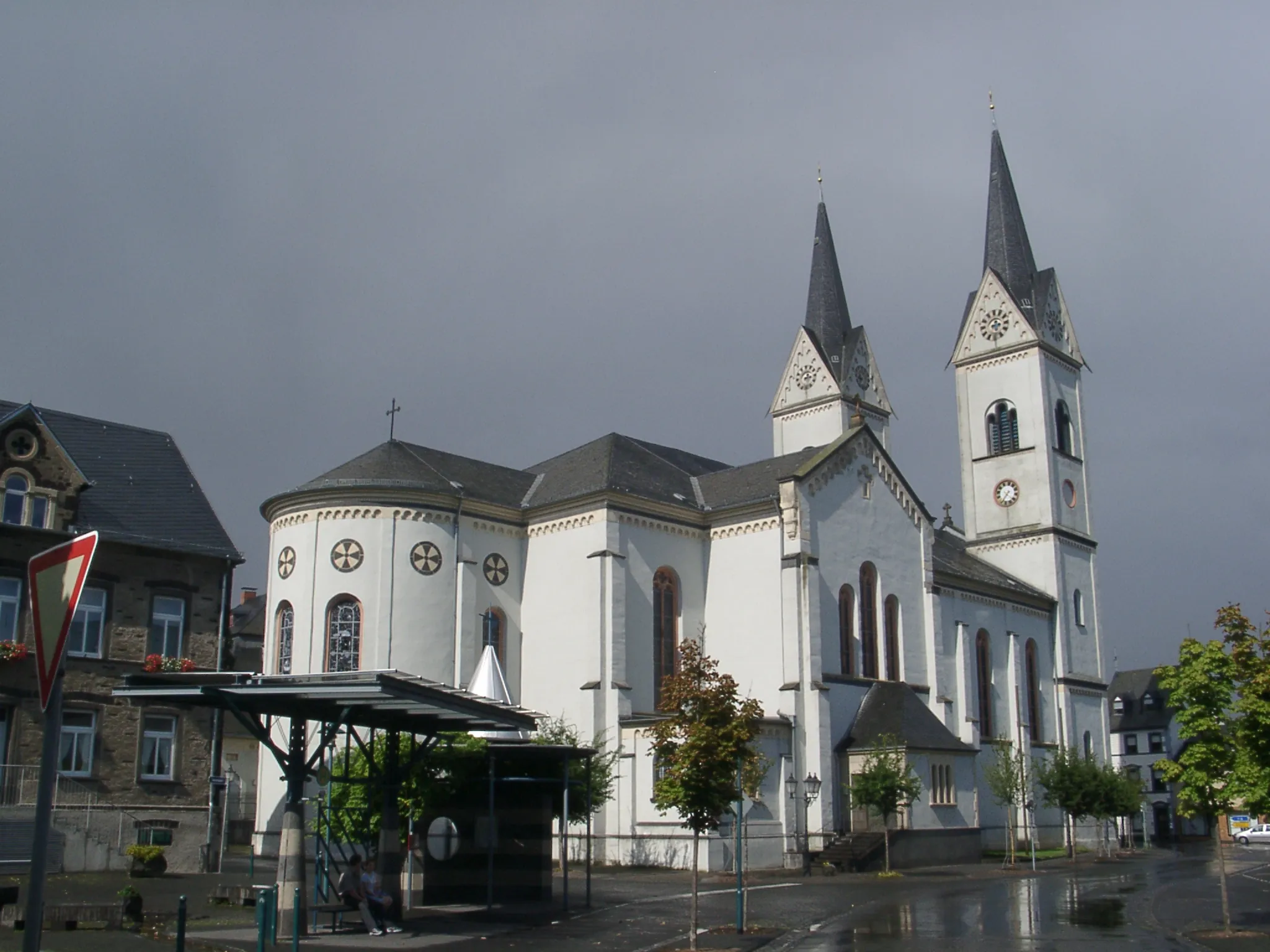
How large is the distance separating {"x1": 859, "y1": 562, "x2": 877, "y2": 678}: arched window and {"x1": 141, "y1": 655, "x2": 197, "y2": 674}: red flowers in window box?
2394 cm

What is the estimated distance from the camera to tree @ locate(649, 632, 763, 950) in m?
21.5

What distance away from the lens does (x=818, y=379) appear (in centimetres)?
6650

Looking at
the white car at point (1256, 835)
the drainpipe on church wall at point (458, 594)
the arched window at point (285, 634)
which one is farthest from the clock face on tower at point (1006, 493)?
the arched window at point (285, 634)

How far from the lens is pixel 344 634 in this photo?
134 feet

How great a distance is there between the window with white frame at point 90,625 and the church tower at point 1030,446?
43730 mm

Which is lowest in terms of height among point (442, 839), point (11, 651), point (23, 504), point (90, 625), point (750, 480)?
point (442, 839)

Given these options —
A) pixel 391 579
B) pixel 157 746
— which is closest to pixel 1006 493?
pixel 391 579

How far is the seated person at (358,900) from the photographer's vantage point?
64.4 feet

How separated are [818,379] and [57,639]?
61.9m

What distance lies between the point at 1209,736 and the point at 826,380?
147ft

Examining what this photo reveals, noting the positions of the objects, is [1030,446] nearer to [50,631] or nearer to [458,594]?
[458,594]

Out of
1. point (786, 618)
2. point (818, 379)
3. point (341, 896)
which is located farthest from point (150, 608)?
point (818, 379)

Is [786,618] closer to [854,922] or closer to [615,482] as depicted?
[615,482]

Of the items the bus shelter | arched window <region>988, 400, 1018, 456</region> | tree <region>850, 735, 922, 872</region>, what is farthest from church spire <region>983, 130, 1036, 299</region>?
the bus shelter
